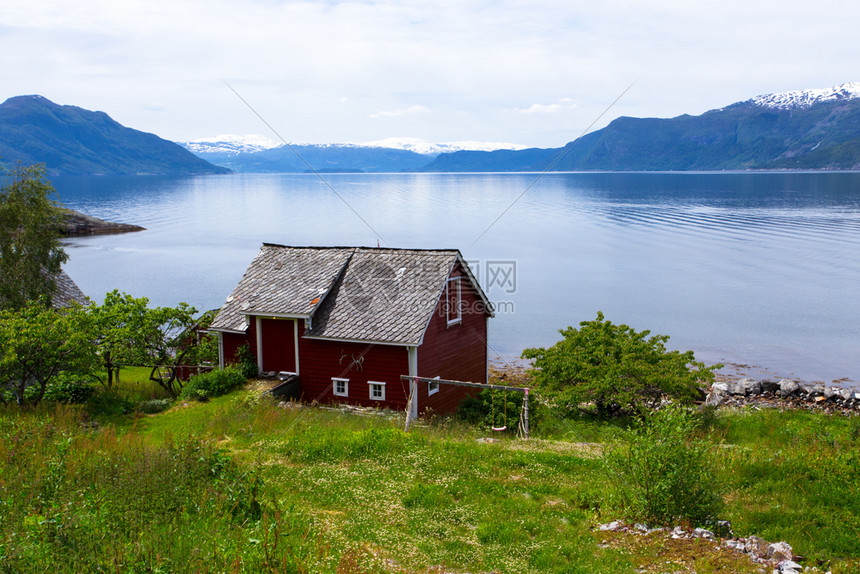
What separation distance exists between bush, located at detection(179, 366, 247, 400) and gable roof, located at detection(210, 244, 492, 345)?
6.61 feet

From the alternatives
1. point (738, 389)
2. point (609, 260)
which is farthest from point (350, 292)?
point (609, 260)

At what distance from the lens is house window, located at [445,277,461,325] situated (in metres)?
27.2

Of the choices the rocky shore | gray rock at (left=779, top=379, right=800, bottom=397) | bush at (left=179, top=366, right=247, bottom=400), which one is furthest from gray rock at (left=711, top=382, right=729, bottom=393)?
the rocky shore

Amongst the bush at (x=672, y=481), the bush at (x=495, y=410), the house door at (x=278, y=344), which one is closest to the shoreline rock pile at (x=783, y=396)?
the bush at (x=495, y=410)

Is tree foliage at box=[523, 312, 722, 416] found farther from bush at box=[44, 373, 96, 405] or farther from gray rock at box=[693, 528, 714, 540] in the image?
bush at box=[44, 373, 96, 405]

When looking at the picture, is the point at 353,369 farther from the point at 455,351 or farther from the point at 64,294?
the point at 64,294

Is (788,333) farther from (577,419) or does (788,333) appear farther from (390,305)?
(390,305)

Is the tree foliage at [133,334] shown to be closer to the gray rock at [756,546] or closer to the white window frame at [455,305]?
the white window frame at [455,305]

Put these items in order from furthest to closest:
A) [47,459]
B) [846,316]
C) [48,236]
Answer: [846,316] → [48,236] → [47,459]

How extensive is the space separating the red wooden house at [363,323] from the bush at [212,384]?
1533mm

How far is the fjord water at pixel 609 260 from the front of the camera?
49.9 metres

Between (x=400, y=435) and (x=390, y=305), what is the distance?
988 centimetres

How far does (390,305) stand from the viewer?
2642 centimetres

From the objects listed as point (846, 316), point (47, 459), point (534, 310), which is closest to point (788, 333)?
point (846, 316)
